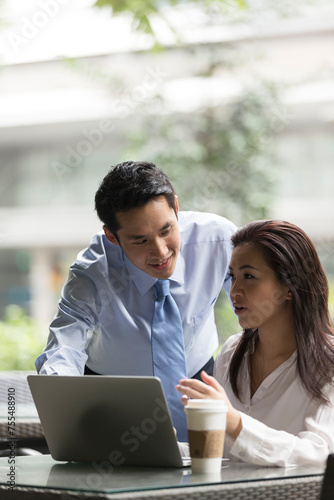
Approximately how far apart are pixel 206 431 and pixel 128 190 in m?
0.73

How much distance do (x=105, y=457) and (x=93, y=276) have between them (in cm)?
64

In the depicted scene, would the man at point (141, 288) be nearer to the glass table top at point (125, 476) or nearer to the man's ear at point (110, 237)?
the man's ear at point (110, 237)

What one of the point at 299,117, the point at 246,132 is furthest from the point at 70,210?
the point at 246,132

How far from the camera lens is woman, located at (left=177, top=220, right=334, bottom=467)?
158cm

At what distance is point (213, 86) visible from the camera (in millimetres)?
6914

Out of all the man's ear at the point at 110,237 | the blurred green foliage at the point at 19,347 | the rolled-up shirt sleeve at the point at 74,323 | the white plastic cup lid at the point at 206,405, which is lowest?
the blurred green foliage at the point at 19,347

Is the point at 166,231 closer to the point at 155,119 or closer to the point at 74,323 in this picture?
the point at 74,323

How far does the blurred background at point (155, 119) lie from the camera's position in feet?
21.1

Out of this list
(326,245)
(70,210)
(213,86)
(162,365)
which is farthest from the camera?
(70,210)

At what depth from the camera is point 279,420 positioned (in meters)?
1.58

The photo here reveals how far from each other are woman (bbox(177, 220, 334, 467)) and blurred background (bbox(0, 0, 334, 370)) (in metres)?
1.81

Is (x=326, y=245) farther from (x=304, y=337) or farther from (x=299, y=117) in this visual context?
(x=304, y=337)

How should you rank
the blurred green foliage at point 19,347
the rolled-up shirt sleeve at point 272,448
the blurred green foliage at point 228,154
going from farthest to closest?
the blurred green foliage at point 228,154
the blurred green foliage at point 19,347
the rolled-up shirt sleeve at point 272,448

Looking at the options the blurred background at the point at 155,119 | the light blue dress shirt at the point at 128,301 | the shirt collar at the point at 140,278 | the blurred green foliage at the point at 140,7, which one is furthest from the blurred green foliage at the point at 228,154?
the shirt collar at the point at 140,278
